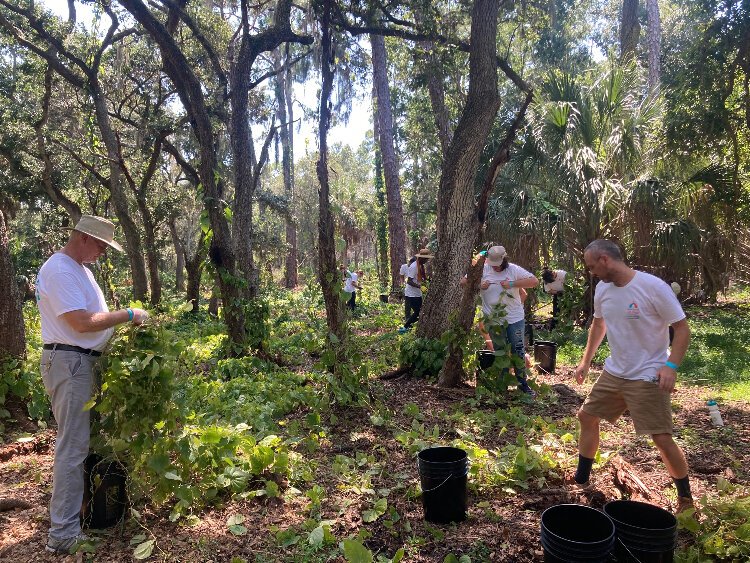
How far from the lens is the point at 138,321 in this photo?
3227mm

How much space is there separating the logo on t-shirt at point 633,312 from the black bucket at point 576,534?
1214mm

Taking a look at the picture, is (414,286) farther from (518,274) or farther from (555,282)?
(518,274)

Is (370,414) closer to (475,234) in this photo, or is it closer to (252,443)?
(252,443)

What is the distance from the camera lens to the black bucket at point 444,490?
3.43 meters

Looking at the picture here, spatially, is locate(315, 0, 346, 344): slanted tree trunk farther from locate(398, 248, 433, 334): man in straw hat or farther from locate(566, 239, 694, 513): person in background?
locate(398, 248, 433, 334): man in straw hat

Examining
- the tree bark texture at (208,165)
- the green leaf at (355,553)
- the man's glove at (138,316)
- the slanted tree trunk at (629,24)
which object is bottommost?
the green leaf at (355,553)

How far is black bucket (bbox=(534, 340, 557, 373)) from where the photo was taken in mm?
7621

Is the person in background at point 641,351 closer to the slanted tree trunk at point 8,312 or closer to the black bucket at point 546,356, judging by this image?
the black bucket at point 546,356

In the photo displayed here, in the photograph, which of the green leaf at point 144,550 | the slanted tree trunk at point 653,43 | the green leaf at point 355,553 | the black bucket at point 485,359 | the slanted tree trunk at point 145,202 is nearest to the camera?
the green leaf at point 355,553

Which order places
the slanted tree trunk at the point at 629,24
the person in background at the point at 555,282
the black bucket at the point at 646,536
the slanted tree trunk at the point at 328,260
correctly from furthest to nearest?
the slanted tree trunk at the point at 629,24
the person in background at the point at 555,282
the slanted tree trunk at the point at 328,260
the black bucket at the point at 646,536

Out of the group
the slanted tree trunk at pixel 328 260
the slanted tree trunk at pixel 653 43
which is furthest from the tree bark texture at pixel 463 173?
the slanted tree trunk at pixel 653 43

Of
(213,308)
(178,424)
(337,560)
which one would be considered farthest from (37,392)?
(213,308)

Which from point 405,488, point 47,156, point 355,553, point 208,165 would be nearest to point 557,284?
point 208,165

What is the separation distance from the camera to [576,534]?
301 centimetres
